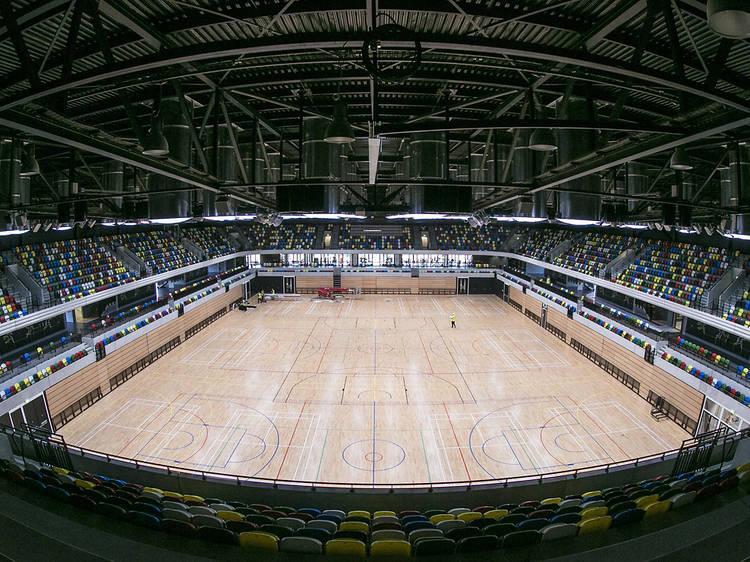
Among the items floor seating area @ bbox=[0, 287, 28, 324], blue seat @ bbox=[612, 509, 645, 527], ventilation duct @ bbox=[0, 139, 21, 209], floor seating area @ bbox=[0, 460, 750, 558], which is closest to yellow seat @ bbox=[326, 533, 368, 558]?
floor seating area @ bbox=[0, 460, 750, 558]

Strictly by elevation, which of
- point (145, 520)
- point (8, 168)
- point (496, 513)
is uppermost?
point (8, 168)

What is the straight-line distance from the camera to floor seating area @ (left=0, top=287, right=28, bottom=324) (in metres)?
17.8

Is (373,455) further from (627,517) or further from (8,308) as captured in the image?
(8,308)

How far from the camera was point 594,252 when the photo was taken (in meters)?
34.1

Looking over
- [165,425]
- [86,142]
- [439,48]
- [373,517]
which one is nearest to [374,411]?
[373,517]

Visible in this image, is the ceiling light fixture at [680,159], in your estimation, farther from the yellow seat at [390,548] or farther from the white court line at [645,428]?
the white court line at [645,428]

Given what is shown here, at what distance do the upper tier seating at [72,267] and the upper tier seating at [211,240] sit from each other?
1174 cm

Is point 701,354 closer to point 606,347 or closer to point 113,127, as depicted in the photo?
point 606,347

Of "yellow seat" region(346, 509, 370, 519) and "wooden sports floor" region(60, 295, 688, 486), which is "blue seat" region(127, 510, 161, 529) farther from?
"wooden sports floor" region(60, 295, 688, 486)

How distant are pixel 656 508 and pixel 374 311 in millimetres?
32758

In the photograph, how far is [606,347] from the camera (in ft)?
82.6

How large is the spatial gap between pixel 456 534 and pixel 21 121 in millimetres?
8929

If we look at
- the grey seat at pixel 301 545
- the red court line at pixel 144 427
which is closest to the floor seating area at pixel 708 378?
the grey seat at pixel 301 545

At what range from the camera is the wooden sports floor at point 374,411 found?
1501cm
